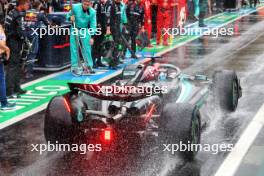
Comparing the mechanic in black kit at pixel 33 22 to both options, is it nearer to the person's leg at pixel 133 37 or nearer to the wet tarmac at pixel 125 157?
the wet tarmac at pixel 125 157

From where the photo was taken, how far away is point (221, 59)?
1608 centimetres

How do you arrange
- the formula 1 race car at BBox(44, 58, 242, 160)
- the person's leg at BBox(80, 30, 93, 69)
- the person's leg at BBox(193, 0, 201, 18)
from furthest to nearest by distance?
the person's leg at BBox(193, 0, 201, 18) < the person's leg at BBox(80, 30, 93, 69) < the formula 1 race car at BBox(44, 58, 242, 160)

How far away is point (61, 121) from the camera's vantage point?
7570 millimetres

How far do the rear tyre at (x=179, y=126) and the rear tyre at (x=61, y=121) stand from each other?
1.19 metres

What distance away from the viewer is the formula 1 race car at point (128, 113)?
7.13 m

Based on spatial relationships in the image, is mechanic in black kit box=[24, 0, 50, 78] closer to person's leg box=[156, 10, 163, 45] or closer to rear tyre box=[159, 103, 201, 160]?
rear tyre box=[159, 103, 201, 160]

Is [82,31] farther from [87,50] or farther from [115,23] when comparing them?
[115,23]

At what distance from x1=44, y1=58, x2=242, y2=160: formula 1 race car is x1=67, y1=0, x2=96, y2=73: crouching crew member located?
16.5 ft

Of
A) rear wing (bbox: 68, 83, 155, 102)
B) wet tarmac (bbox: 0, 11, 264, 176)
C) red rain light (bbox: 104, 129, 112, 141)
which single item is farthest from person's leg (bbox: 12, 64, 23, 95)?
red rain light (bbox: 104, 129, 112, 141)

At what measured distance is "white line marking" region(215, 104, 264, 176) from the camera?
6980 millimetres

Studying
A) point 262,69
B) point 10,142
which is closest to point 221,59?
point 262,69

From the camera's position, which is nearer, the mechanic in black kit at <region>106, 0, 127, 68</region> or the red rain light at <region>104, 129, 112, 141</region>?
the red rain light at <region>104, 129, 112, 141</region>

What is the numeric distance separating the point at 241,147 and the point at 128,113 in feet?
5.59

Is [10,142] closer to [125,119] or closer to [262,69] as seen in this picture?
[125,119]
